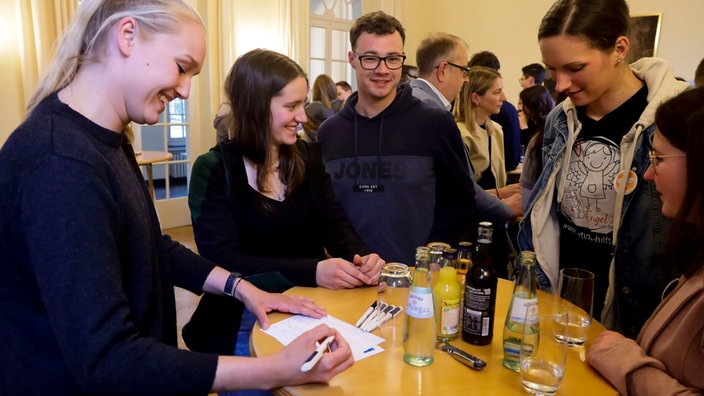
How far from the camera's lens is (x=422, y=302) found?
108 centimetres

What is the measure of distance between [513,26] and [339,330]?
22.6ft

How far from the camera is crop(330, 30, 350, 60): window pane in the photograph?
7.24 meters

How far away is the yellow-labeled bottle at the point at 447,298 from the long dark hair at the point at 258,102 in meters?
0.72

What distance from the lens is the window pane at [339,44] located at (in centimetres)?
724

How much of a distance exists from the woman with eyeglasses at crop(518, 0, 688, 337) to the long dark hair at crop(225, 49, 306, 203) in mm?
878

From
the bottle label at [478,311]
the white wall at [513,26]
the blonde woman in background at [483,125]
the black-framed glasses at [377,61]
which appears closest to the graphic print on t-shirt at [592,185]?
the bottle label at [478,311]

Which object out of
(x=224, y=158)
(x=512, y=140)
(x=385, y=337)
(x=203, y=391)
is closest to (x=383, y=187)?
(x=224, y=158)

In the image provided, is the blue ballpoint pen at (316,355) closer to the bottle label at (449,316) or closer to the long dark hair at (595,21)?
the bottle label at (449,316)

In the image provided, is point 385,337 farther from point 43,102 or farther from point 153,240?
point 43,102

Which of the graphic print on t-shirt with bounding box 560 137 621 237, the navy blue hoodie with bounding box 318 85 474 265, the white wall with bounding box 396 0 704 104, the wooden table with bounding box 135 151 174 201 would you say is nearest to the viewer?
the graphic print on t-shirt with bounding box 560 137 621 237

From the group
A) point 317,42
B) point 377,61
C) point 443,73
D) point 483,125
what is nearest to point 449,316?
point 377,61

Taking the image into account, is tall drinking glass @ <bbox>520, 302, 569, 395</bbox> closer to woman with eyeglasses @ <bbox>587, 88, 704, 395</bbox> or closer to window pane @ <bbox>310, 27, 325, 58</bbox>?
woman with eyeglasses @ <bbox>587, 88, 704, 395</bbox>

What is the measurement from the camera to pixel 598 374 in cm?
112

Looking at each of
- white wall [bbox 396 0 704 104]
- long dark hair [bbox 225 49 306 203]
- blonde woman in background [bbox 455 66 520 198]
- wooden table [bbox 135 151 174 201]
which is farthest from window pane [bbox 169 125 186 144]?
long dark hair [bbox 225 49 306 203]
